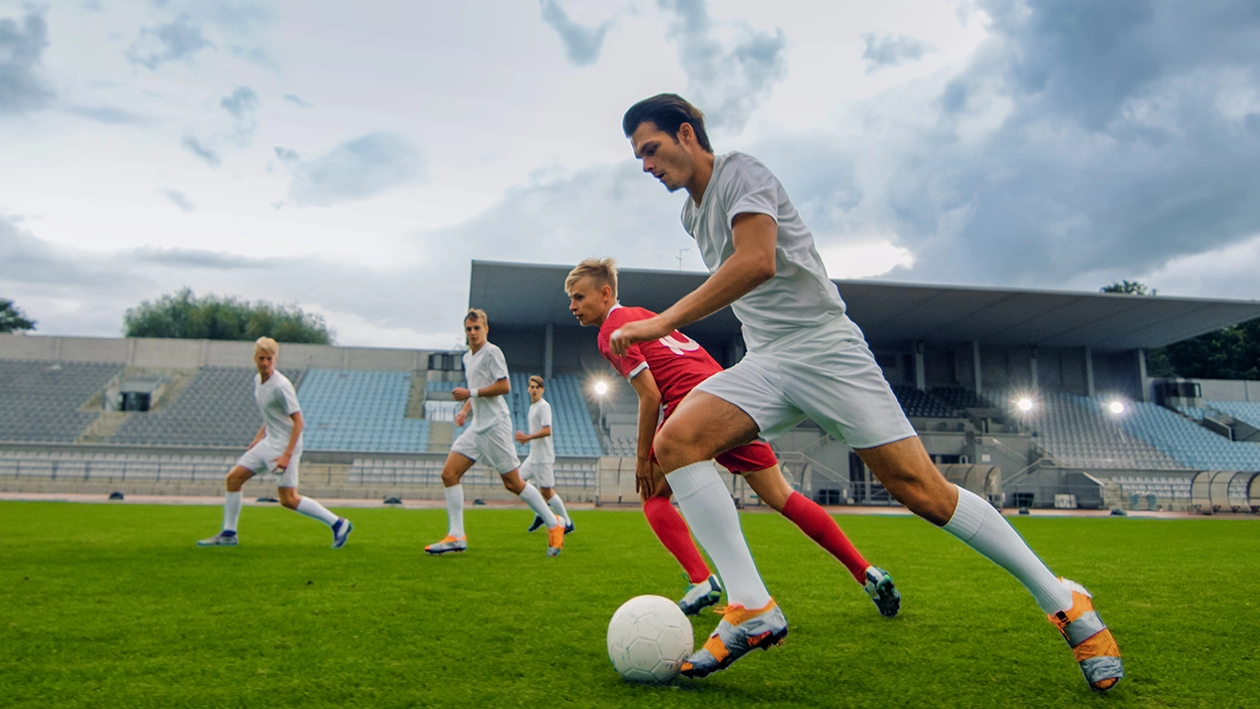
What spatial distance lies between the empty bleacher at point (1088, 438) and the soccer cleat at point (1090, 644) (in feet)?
101

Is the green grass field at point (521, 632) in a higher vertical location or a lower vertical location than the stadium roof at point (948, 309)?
lower

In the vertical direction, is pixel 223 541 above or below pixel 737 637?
below

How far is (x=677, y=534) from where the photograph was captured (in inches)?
163

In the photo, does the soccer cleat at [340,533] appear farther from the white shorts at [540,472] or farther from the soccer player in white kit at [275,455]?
the white shorts at [540,472]

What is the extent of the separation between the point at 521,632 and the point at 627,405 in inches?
1102

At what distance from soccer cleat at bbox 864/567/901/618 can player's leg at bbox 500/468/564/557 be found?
3744 mm

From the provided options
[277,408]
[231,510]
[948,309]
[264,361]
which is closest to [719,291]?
[264,361]

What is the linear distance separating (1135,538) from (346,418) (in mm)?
24990

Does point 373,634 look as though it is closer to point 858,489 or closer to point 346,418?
point 858,489

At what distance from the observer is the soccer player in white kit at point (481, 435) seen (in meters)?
7.02

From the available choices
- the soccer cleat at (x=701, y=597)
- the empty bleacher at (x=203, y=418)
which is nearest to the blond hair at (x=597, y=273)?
the soccer cleat at (x=701, y=597)

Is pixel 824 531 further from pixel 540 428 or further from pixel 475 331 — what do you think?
pixel 540 428

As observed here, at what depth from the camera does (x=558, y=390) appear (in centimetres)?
3195

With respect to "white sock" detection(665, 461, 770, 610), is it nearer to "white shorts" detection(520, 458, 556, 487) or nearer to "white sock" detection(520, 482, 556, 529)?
→ "white sock" detection(520, 482, 556, 529)
